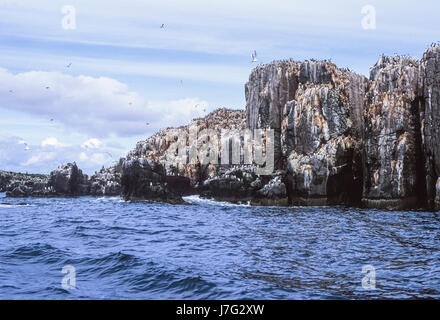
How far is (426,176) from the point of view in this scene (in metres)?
53.0

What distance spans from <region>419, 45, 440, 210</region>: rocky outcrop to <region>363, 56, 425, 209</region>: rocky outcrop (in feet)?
7.55

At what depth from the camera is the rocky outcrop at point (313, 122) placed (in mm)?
63344

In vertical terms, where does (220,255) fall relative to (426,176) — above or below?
below

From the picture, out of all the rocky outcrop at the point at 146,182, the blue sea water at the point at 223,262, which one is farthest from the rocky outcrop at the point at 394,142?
the rocky outcrop at the point at 146,182

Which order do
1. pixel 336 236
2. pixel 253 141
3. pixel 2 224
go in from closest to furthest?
pixel 336 236 < pixel 2 224 < pixel 253 141

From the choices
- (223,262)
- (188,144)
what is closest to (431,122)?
(223,262)

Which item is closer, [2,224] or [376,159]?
[2,224]

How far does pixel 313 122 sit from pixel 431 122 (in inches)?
788

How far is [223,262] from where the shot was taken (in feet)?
63.6

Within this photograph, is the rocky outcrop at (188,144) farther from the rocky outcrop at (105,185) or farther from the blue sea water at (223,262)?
the blue sea water at (223,262)

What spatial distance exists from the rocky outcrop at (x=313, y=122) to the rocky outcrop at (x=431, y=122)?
12924 mm
